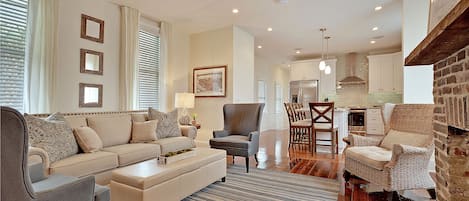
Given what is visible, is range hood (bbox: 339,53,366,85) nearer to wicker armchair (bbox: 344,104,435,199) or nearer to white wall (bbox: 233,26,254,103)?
white wall (bbox: 233,26,254,103)

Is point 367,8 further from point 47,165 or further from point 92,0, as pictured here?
point 47,165

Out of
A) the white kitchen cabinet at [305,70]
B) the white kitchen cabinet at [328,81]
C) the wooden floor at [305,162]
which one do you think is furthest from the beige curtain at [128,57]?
the white kitchen cabinet at [328,81]

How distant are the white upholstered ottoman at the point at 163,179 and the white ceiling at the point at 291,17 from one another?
3009mm

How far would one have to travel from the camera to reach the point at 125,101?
4.46 m

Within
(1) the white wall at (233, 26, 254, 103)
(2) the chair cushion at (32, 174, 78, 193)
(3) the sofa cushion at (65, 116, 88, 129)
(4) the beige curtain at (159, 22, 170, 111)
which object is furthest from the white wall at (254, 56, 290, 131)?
(2) the chair cushion at (32, 174, 78, 193)

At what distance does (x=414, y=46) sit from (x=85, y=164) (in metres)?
4.85

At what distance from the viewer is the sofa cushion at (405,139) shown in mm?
2496

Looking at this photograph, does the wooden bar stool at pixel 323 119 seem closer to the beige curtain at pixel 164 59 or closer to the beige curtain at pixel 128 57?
the beige curtain at pixel 164 59

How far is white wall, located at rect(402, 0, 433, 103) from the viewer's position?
12.1 ft

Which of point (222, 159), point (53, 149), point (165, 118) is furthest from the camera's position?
point (165, 118)

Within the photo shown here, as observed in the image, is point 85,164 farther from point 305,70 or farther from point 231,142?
point 305,70

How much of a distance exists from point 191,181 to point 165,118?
1679 millimetres

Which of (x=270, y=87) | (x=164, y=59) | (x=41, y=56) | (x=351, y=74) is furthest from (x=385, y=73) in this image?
(x=41, y=56)

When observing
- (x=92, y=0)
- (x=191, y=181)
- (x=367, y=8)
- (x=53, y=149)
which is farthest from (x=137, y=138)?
(x=367, y=8)
